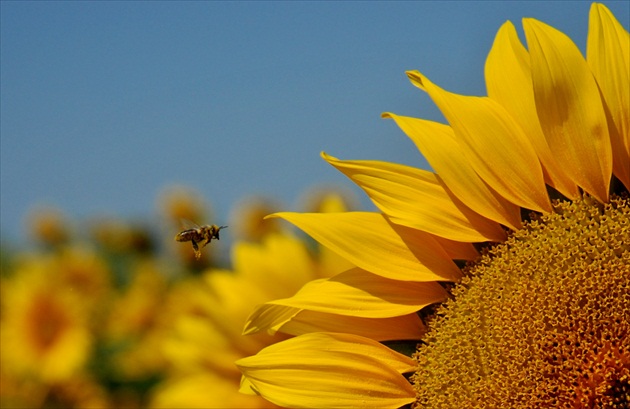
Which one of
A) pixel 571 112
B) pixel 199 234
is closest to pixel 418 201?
pixel 571 112

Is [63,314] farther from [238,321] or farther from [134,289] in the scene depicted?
[238,321]

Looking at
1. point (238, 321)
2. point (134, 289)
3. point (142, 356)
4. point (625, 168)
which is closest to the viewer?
point (625, 168)

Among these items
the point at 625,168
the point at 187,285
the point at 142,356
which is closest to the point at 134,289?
the point at 187,285

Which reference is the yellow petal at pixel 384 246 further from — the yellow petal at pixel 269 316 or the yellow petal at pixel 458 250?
the yellow petal at pixel 269 316

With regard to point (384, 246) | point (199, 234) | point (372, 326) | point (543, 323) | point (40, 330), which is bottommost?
point (543, 323)

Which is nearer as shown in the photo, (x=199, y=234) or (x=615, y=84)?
(x=615, y=84)

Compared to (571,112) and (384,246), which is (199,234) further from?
(571,112)

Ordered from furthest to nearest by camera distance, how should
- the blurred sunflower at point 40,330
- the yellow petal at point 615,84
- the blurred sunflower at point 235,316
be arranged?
1. the blurred sunflower at point 40,330
2. the blurred sunflower at point 235,316
3. the yellow petal at point 615,84

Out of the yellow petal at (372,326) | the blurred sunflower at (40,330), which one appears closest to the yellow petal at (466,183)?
the yellow petal at (372,326)
